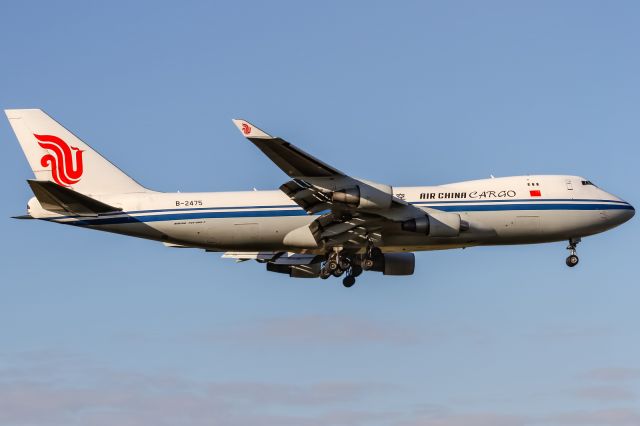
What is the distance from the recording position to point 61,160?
6512 centimetres

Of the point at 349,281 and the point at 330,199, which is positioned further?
the point at 349,281

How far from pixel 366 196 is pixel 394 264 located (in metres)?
9.99

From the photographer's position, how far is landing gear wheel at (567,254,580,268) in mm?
66994

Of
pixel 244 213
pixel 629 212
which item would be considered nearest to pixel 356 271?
pixel 244 213

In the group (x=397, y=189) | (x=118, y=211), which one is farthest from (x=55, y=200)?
(x=397, y=189)

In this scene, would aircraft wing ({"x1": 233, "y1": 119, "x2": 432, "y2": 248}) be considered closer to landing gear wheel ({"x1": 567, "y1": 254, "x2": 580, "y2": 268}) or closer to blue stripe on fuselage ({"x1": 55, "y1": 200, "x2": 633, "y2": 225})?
blue stripe on fuselage ({"x1": 55, "y1": 200, "x2": 633, "y2": 225})

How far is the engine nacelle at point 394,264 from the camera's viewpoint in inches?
2660

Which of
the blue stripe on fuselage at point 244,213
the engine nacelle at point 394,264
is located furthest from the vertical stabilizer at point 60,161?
the engine nacelle at point 394,264

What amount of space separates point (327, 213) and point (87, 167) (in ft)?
45.2

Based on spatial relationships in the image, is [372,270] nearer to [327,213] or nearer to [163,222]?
[327,213]

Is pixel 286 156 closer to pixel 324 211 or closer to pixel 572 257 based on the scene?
pixel 324 211

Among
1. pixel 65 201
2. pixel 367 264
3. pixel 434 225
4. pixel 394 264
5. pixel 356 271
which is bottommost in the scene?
pixel 356 271

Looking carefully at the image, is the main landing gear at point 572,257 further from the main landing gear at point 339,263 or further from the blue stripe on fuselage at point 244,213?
the main landing gear at point 339,263

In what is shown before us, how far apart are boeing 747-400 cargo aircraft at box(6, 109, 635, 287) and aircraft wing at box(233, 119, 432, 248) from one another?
0.06 metres
